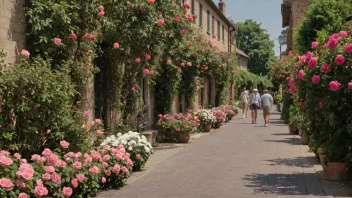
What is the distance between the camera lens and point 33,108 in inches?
290

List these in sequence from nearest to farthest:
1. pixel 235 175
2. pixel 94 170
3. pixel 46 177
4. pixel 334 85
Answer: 1. pixel 46 177
2. pixel 94 170
3. pixel 334 85
4. pixel 235 175

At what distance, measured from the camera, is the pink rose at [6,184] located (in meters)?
5.43

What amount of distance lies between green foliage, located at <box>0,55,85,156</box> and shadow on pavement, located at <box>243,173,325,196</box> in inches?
131

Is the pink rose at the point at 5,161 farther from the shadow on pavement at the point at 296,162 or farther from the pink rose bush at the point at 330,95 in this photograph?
the shadow on pavement at the point at 296,162

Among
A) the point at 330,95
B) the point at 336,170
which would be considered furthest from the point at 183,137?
the point at 330,95

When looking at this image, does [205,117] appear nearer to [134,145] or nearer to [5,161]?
[134,145]

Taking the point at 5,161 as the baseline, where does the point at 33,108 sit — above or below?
above

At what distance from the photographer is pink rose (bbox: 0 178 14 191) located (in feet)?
17.8

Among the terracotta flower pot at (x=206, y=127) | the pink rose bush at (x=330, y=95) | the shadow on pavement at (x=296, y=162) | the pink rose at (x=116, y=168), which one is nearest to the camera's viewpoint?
the pink rose at (x=116, y=168)

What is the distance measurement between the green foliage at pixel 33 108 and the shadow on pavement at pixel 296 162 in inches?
207

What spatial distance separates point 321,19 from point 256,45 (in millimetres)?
58211

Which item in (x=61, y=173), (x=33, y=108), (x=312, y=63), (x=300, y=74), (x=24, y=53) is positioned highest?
(x=24, y=53)

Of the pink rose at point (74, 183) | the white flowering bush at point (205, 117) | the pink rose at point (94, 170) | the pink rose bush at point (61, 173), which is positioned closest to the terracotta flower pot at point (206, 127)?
the white flowering bush at point (205, 117)

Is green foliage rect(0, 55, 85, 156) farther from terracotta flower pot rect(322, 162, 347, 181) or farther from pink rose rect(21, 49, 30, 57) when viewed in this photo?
terracotta flower pot rect(322, 162, 347, 181)
